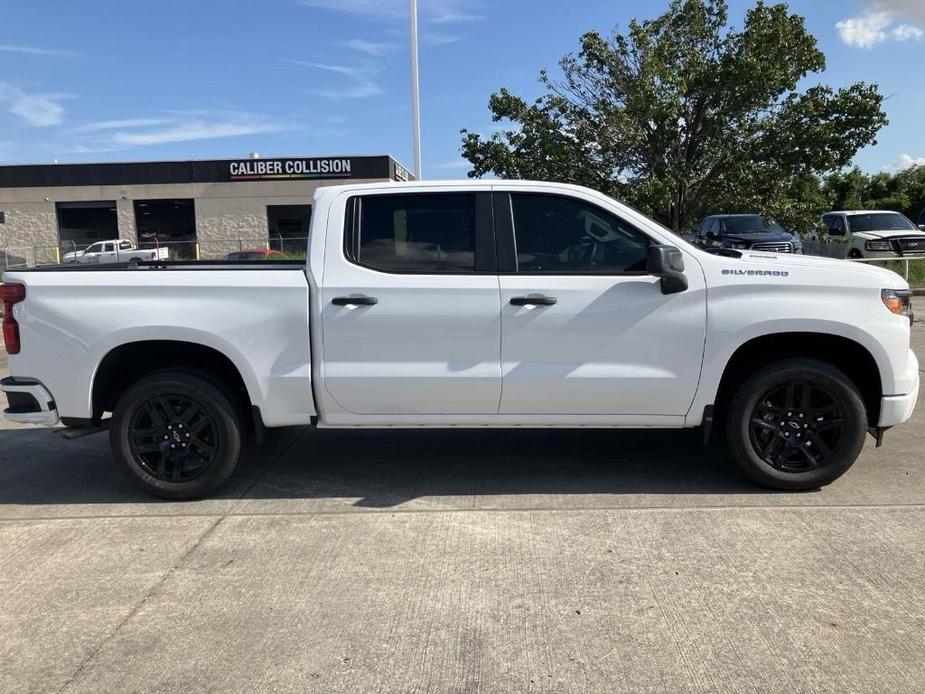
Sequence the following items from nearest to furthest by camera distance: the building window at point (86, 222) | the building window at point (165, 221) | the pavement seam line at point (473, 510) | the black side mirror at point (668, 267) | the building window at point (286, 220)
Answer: the black side mirror at point (668, 267) → the pavement seam line at point (473, 510) → the building window at point (286, 220) → the building window at point (86, 222) → the building window at point (165, 221)

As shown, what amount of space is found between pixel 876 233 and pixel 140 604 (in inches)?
789

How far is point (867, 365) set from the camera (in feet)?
15.6

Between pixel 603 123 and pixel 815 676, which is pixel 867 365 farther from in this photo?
pixel 603 123

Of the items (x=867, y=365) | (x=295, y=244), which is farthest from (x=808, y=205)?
(x=295, y=244)

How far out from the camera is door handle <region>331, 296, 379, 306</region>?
4613mm

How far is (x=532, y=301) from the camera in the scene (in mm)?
4574

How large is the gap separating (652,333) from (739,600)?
5.53 ft

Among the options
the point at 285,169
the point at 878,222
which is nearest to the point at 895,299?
the point at 878,222

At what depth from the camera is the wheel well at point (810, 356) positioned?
186 inches

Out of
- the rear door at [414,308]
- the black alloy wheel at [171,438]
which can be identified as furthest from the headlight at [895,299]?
the black alloy wheel at [171,438]

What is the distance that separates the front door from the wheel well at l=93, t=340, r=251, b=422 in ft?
5.83

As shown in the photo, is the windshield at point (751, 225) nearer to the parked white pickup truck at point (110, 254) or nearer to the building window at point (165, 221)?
the parked white pickup truck at point (110, 254)

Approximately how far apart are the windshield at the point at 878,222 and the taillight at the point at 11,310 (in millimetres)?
19965

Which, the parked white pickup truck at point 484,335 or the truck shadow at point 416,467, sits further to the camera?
the truck shadow at point 416,467
